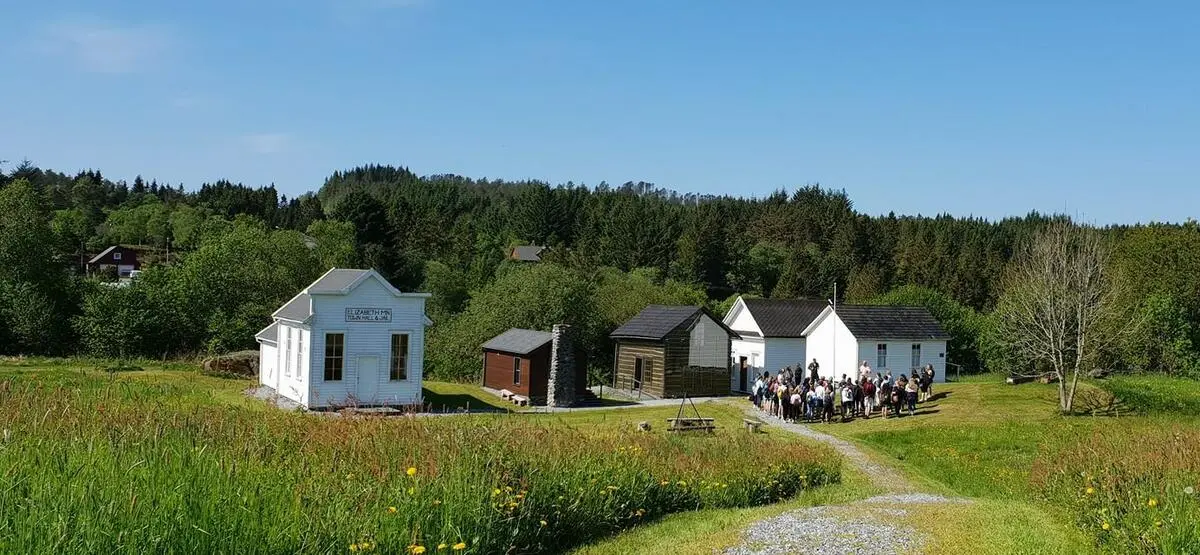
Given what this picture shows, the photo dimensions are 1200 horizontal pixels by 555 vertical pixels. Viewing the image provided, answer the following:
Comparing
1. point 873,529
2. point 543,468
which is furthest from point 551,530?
point 873,529

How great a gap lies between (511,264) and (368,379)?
51458 millimetres

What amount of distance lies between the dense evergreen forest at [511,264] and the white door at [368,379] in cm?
1784

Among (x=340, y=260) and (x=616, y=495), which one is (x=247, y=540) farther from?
(x=340, y=260)

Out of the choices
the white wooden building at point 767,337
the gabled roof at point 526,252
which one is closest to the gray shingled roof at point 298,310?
the white wooden building at point 767,337

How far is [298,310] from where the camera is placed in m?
35.5

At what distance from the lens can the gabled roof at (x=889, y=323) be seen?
4294cm

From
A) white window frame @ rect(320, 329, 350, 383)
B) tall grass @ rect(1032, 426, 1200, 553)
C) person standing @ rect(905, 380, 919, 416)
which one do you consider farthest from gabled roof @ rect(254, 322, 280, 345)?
tall grass @ rect(1032, 426, 1200, 553)

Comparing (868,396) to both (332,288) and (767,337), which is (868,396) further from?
(332,288)

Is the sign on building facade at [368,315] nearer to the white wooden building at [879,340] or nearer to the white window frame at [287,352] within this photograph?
the white window frame at [287,352]

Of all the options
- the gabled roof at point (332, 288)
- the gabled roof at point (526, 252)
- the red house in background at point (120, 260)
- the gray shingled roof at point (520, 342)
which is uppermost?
the gabled roof at point (526, 252)

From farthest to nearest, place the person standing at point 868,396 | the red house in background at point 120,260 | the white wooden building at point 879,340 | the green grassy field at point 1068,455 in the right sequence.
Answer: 1. the red house in background at point 120,260
2. the white wooden building at point 879,340
3. the person standing at point 868,396
4. the green grassy field at point 1068,455

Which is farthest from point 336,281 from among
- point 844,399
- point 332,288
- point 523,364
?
point 844,399

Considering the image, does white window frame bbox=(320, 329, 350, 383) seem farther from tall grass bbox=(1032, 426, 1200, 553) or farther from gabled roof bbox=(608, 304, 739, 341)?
tall grass bbox=(1032, 426, 1200, 553)

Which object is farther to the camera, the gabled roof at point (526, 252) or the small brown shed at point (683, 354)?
the gabled roof at point (526, 252)
